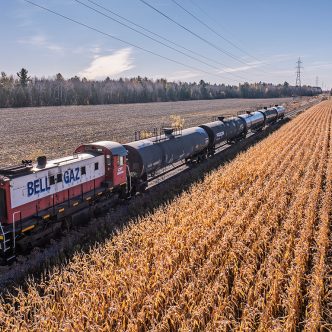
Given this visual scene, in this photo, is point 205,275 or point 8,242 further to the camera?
point 8,242

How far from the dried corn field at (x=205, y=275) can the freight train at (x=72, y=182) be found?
3.14m

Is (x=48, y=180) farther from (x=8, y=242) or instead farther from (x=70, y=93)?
(x=70, y=93)

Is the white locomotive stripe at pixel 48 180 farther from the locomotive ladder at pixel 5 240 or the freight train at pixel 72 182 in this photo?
the locomotive ladder at pixel 5 240

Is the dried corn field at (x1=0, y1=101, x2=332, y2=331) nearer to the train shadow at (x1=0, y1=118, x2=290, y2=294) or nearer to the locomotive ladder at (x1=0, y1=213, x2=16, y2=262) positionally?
the train shadow at (x1=0, y1=118, x2=290, y2=294)

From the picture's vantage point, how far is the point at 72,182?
17.5 m

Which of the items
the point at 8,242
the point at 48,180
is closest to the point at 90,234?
the point at 48,180

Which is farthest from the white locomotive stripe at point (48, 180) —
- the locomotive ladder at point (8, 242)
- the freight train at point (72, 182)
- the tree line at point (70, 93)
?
the tree line at point (70, 93)

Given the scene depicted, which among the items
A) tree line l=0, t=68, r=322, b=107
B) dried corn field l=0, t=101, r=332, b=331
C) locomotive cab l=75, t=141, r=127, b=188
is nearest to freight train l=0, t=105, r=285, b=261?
locomotive cab l=75, t=141, r=127, b=188

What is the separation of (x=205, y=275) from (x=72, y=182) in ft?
30.7

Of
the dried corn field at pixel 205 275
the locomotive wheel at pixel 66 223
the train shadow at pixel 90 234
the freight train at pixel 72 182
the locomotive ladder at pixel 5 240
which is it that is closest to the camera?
the dried corn field at pixel 205 275

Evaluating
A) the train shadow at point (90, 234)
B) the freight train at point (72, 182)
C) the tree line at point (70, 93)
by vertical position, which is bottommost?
the train shadow at point (90, 234)

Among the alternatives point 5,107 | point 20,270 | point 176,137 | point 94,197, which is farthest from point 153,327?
point 5,107

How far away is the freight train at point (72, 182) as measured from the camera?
14094mm

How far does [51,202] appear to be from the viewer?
16312 millimetres
